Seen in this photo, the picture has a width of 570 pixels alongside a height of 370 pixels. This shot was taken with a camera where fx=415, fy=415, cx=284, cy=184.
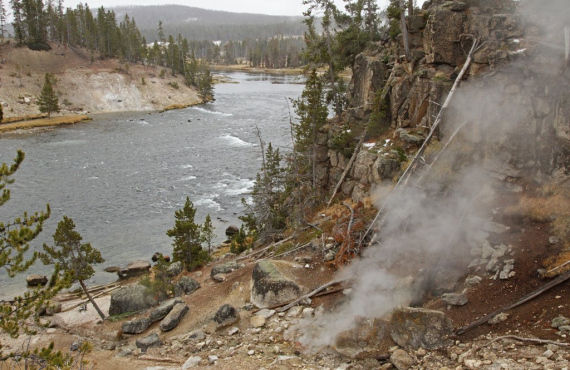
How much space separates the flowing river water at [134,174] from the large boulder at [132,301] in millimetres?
6383

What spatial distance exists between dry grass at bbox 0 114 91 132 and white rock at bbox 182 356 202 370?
202 ft

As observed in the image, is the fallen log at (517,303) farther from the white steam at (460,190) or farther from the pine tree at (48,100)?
the pine tree at (48,100)

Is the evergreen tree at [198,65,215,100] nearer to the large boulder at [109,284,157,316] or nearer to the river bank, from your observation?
the river bank

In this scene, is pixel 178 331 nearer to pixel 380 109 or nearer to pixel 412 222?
pixel 412 222

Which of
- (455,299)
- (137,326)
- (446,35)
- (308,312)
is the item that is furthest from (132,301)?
(446,35)

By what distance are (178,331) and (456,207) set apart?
435 inches

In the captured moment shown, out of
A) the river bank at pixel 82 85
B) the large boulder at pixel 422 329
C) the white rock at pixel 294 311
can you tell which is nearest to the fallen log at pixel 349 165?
the white rock at pixel 294 311

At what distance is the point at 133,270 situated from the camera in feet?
85.0

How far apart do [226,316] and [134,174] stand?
3312 centimetres

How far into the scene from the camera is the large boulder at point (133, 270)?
2575cm

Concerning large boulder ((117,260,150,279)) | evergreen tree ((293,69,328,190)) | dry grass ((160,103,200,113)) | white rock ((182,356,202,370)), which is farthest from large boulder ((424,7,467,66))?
dry grass ((160,103,200,113))

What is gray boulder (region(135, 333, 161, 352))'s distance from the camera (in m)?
14.6

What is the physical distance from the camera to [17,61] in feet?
274

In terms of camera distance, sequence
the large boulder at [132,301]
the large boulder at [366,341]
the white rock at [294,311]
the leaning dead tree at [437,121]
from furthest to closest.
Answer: the large boulder at [132,301]
the leaning dead tree at [437,121]
the white rock at [294,311]
the large boulder at [366,341]
